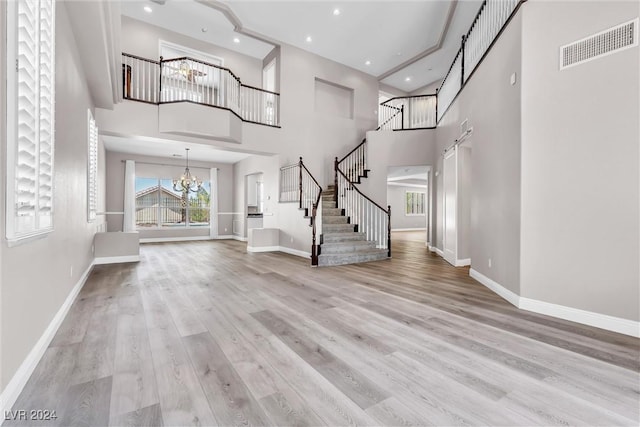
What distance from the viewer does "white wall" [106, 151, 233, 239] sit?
30.1ft

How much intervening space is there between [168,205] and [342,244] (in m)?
7.33

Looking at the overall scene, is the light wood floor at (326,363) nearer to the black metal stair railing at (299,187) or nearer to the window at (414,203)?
the black metal stair railing at (299,187)

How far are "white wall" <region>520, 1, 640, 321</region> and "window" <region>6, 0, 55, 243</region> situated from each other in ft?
A: 14.1

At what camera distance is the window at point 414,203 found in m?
16.3

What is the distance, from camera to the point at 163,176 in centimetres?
1026

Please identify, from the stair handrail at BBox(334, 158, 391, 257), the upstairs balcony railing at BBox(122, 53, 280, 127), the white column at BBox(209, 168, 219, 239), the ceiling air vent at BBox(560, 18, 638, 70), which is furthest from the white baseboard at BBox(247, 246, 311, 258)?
the ceiling air vent at BBox(560, 18, 638, 70)

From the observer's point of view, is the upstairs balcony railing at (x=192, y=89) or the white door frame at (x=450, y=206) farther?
the upstairs balcony railing at (x=192, y=89)

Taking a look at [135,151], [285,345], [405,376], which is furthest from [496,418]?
[135,151]

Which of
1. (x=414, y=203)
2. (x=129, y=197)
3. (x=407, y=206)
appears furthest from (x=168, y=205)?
(x=414, y=203)

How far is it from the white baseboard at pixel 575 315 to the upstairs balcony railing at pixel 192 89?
6124mm

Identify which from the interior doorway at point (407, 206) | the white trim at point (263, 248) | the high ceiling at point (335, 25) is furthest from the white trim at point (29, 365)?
the interior doorway at point (407, 206)

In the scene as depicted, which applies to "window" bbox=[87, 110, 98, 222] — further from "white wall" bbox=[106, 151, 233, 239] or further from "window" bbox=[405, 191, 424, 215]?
"window" bbox=[405, 191, 424, 215]

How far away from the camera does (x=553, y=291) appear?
10.1 feet

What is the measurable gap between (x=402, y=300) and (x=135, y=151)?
374 inches
